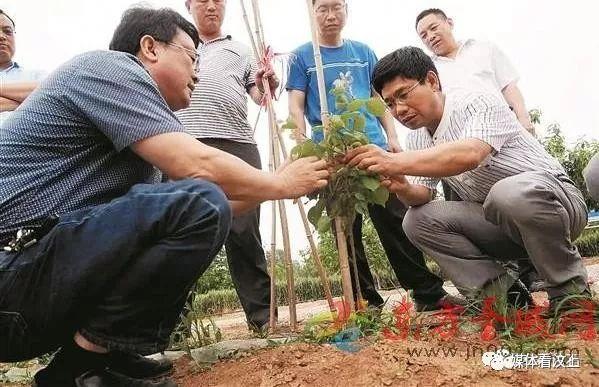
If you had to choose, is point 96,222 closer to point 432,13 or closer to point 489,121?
point 489,121

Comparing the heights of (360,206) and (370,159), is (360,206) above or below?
below

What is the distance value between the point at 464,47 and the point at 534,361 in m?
2.74

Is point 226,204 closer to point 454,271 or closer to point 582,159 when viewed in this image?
point 454,271

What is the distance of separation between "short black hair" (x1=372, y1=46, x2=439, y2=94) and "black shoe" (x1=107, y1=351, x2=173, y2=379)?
1571mm

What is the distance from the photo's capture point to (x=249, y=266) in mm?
2961

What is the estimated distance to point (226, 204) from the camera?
1618 mm

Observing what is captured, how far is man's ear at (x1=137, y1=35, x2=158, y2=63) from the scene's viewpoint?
1.79 m

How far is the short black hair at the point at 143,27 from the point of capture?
1799mm

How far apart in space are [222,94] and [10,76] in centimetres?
123

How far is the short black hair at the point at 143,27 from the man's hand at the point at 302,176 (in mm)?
617

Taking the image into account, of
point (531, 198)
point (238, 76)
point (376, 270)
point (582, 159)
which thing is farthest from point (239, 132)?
point (582, 159)

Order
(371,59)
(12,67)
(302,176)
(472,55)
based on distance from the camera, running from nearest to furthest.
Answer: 1. (302,176)
2. (12,67)
3. (371,59)
4. (472,55)

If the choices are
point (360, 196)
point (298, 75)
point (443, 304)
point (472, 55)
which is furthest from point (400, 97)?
point (472, 55)

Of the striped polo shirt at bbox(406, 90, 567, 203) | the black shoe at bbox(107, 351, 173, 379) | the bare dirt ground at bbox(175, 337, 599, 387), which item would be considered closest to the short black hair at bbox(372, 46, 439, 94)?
the striped polo shirt at bbox(406, 90, 567, 203)
